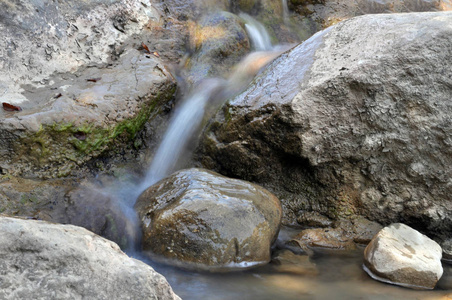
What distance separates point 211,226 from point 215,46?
3444 mm

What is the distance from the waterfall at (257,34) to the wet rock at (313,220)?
3.24m

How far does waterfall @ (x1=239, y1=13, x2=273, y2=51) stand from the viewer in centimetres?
672

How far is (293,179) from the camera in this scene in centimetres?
452

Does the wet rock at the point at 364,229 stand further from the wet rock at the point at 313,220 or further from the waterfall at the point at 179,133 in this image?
the waterfall at the point at 179,133

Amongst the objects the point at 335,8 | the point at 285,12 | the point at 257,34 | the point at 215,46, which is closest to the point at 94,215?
the point at 215,46

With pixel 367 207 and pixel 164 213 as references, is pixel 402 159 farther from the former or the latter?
pixel 164 213

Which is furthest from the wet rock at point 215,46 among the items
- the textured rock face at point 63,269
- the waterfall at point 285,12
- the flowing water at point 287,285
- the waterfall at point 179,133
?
the textured rock face at point 63,269

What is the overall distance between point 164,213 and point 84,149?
1.27 metres

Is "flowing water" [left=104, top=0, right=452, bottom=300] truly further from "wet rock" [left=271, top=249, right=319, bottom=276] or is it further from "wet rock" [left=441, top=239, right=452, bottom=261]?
"wet rock" [left=441, top=239, right=452, bottom=261]

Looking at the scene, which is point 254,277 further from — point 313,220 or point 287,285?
point 313,220

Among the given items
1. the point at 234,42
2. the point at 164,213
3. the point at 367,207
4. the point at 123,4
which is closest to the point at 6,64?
the point at 123,4

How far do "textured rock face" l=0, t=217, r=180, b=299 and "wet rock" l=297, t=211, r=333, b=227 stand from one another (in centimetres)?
284

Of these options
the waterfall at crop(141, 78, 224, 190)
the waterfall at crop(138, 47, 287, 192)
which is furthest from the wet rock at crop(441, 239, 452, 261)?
the waterfall at crop(141, 78, 224, 190)

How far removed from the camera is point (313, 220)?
4.39 m
